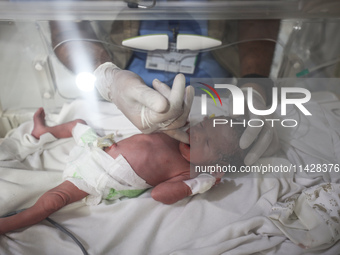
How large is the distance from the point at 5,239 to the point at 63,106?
457mm

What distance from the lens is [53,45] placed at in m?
0.93

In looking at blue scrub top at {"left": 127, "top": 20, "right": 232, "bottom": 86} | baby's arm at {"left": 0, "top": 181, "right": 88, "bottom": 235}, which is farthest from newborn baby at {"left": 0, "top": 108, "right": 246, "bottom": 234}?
blue scrub top at {"left": 127, "top": 20, "right": 232, "bottom": 86}

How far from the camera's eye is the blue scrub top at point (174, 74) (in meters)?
0.75

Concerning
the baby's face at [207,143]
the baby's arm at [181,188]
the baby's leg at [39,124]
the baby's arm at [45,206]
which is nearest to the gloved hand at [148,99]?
the baby's face at [207,143]

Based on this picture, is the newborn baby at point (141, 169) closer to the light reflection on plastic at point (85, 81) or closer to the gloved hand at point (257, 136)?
the gloved hand at point (257, 136)

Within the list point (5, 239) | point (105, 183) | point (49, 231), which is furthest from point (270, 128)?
point (5, 239)

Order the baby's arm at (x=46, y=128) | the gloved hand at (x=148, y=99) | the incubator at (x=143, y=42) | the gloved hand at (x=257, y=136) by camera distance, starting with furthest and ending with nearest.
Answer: the baby's arm at (x=46, y=128) < the incubator at (x=143, y=42) < the gloved hand at (x=257, y=136) < the gloved hand at (x=148, y=99)

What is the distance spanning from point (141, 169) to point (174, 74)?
292 millimetres

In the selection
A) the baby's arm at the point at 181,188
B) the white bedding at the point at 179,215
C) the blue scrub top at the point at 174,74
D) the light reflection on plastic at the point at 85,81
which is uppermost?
the blue scrub top at the point at 174,74

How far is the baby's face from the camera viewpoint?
0.74m

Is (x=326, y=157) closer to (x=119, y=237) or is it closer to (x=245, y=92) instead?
(x=245, y=92)

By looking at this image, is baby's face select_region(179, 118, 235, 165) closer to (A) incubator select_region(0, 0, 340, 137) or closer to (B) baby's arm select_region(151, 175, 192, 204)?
(B) baby's arm select_region(151, 175, 192, 204)

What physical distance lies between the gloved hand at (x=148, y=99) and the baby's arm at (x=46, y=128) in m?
0.35

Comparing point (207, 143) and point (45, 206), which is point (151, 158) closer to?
point (207, 143)
